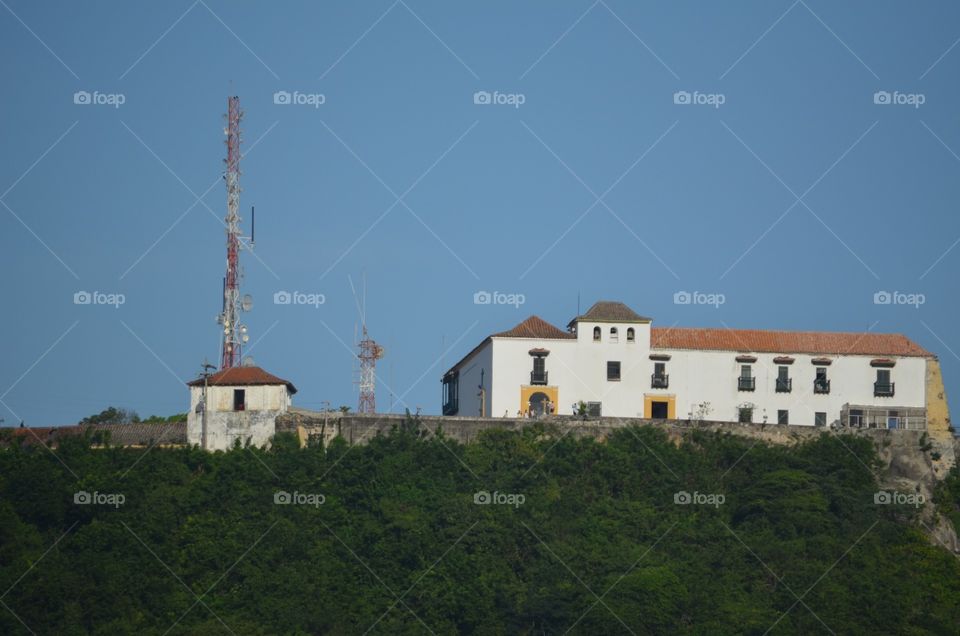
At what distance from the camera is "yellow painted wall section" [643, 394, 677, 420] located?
69.0 metres

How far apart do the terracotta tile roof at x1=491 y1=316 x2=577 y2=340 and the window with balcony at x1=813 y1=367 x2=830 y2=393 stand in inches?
367

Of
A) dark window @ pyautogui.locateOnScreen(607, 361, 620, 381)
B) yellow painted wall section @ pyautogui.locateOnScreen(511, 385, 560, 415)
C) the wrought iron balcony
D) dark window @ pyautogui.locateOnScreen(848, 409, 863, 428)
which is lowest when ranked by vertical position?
dark window @ pyautogui.locateOnScreen(848, 409, 863, 428)

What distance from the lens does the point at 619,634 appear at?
56156mm

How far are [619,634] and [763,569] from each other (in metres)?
6.01
